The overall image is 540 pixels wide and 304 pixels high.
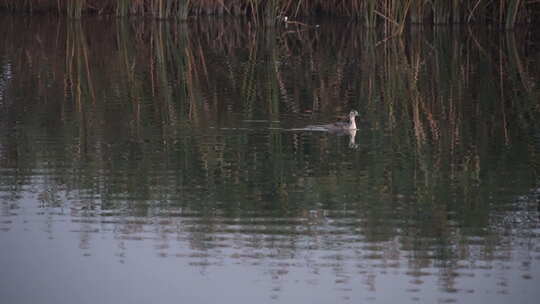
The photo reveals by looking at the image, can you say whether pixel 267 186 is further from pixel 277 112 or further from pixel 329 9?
pixel 329 9

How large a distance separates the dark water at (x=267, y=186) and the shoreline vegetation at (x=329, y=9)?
779 centimetres

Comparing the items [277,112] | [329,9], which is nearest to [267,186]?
[277,112]

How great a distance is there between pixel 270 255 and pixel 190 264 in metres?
0.53

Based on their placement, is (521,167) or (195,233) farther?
(521,167)

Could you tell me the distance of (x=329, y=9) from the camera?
29297mm

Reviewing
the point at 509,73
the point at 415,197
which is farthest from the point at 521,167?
the point at 509,73

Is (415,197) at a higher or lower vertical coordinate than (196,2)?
lower

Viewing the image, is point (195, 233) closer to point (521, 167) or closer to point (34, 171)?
point (34, 171)

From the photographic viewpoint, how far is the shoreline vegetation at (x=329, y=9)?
81.5 feet

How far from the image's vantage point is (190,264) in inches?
287

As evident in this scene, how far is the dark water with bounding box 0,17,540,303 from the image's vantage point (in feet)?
23.2

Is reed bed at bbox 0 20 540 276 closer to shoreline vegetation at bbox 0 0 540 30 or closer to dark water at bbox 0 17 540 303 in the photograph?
dark water at bbox 0 17 540 303

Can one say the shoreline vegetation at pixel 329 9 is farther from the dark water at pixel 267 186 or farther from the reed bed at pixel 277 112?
the dark water at pixel 267 186

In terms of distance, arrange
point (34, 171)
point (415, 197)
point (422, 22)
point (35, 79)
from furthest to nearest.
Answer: point (422, 22) < point (35, 79) < point (34, 171) < point (415, 197)
